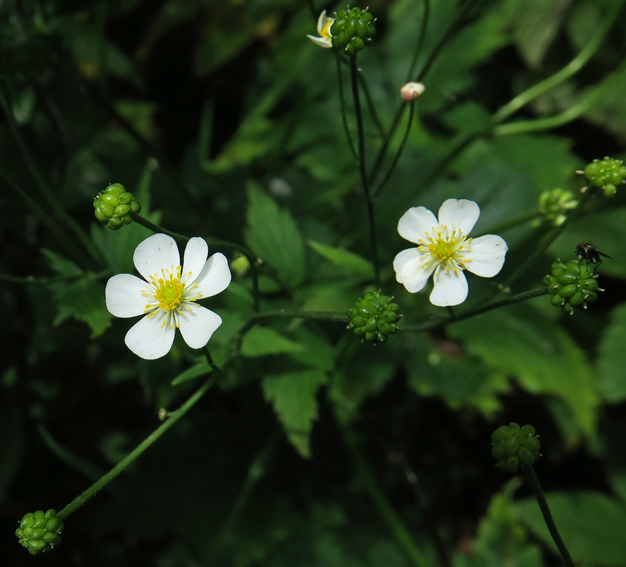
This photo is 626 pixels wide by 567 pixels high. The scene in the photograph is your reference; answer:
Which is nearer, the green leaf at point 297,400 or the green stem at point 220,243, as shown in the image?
the green stem at point 220,243

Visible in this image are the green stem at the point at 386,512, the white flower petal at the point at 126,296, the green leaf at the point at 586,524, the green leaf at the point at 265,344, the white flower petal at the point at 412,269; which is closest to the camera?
the white flower petal at the point at 126,296

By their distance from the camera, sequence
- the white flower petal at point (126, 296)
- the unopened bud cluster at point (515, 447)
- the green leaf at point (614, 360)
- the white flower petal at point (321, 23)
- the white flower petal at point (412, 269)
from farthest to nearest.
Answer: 1. the green leaf at point (614, 360)
2. the white flower petal at point (321, 23)
3. the white flower petal at point (412, 269)
4. the white flower petal at point (126, 296)
5. the unopened bud cluster at point (515, 447)

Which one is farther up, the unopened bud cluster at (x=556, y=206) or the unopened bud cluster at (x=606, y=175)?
the unopened bud cluster at (x=556, y=206)

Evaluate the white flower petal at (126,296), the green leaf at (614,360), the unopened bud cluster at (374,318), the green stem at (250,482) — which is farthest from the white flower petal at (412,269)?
the green leaf at (614,360)

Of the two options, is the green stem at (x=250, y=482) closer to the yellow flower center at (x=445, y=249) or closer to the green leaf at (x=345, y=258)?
the green leaf at (x=345, y=258)

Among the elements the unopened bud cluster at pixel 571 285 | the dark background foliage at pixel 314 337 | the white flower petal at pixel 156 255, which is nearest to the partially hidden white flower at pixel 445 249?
the unopened bud cluster at pixel 571 285

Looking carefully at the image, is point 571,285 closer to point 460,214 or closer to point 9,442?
point 460,214

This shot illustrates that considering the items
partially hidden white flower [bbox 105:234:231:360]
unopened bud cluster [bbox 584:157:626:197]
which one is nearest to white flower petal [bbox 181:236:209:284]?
partially hidden white flower [bbox 105:234:231:360]

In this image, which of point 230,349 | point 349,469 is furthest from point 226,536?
point 230,349

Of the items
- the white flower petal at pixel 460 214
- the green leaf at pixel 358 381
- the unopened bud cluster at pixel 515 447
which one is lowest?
the unopened bud cluster at pixel 515 447

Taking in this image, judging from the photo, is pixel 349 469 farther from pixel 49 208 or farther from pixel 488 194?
pixel 49 208
